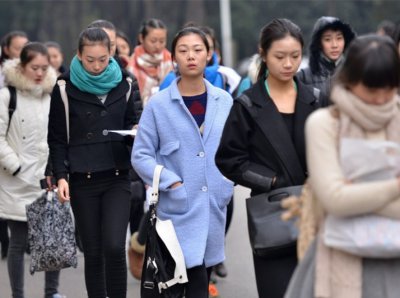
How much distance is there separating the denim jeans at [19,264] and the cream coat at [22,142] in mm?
83

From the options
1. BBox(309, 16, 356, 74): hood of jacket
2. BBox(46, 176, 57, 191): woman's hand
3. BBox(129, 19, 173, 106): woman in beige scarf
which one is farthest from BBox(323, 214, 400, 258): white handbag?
BBox(129, 19, 173, 106): woman in beige scarf

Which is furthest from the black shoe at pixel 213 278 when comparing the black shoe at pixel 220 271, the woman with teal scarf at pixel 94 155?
the woman with teal scarf at pixel 94 155

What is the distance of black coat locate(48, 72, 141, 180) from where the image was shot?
257 inches

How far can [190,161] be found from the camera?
19.3 ft

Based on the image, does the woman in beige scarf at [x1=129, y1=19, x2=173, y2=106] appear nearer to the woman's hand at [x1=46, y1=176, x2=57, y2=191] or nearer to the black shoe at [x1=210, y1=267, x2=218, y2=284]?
the black shoe at [x1=210, y1=267, x2=218, y2=284]

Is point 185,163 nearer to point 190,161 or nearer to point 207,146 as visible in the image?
point 190,161

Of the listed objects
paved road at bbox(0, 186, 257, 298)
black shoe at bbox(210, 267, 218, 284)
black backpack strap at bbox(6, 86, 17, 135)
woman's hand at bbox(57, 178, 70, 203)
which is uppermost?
black backpack strap at bbox(6, 86, 17, 135)

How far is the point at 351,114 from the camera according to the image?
3.96 metres

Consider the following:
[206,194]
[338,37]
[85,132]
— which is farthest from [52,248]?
[338,37]

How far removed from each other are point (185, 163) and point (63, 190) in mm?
962

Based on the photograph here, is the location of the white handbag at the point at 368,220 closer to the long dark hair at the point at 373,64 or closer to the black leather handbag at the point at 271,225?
the long dark hair at the point at 373,64

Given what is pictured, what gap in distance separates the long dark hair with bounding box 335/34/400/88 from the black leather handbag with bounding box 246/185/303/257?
965 mm

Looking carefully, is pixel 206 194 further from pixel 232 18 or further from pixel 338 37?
pixel 232 18

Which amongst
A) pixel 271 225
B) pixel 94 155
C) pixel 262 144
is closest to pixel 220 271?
pixel 94 155
